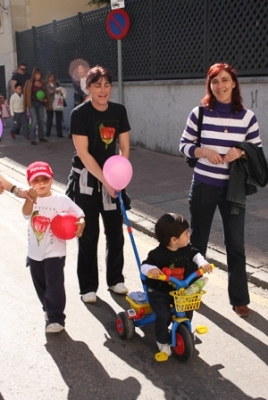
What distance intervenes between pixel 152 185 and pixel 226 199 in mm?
4275

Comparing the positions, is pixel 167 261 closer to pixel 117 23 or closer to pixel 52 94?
pixel 117 23

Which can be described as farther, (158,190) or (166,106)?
(166,106)

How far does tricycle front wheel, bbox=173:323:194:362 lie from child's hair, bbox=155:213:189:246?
567 millimetres

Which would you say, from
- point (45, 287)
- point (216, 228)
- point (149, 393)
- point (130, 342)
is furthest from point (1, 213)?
point (149, 393)

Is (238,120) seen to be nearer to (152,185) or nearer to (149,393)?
(149,393)

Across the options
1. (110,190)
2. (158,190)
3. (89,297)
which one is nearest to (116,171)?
(110,190)

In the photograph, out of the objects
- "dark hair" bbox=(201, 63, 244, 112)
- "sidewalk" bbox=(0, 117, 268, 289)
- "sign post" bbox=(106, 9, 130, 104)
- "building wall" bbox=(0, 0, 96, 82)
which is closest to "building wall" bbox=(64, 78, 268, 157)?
"sidewalk" bbox=(0, 117, 268, 289)

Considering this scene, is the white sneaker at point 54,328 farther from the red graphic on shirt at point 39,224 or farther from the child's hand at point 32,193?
the child's hand at point 32,193

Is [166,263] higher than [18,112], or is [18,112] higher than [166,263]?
[18,112]

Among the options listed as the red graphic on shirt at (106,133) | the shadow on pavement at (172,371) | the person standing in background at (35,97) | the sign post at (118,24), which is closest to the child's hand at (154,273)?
the shadow on pavement at (172,371)

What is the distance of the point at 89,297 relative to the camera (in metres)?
4.10

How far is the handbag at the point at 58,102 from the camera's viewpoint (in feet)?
42.9

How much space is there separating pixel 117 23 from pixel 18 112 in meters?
3.91

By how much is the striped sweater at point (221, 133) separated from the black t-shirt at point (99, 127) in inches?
22.7
